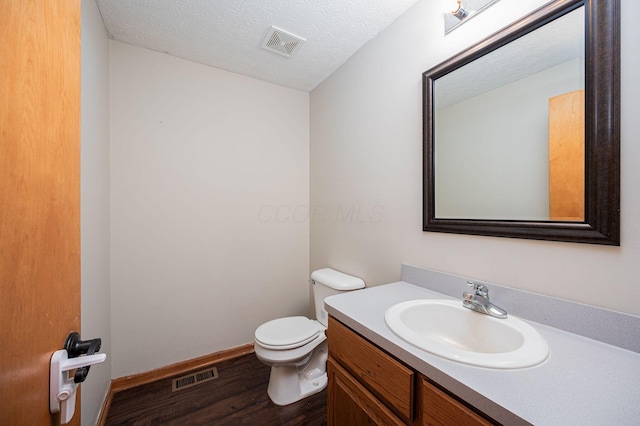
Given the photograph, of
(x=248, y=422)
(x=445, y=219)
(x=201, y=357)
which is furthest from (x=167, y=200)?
(x=445, y=219)

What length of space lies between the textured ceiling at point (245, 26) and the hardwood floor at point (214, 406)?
238cm

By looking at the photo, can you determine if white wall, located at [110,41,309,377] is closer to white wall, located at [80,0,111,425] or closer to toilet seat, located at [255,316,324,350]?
white wall, located at [80,0,111,425]

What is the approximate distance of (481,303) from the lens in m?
0.97

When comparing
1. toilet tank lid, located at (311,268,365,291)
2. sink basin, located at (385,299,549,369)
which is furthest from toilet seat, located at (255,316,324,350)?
sink basin, located at (385,299,549,369)

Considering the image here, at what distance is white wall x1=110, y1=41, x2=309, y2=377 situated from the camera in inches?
67.3

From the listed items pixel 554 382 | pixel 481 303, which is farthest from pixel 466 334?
pixel 554 382

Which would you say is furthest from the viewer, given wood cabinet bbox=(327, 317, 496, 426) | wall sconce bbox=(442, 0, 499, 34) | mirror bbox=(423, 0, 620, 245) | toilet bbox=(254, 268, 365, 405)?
toilet bbox=(254, 268, 365, 405)

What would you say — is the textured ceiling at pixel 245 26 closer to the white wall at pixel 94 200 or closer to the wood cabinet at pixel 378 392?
the white wall at pixel 94 200

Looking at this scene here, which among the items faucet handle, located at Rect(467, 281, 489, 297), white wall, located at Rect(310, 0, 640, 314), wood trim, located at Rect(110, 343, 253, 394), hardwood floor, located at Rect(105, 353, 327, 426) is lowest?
hardwood floor, located at Rect(105, 353, 327, 426)

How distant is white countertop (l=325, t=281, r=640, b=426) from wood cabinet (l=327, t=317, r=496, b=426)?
38 mm

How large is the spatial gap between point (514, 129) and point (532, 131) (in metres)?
0.07

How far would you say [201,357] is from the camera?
6.37ft

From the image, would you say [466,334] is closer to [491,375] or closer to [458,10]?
[491,375]

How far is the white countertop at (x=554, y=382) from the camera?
1.69ft
